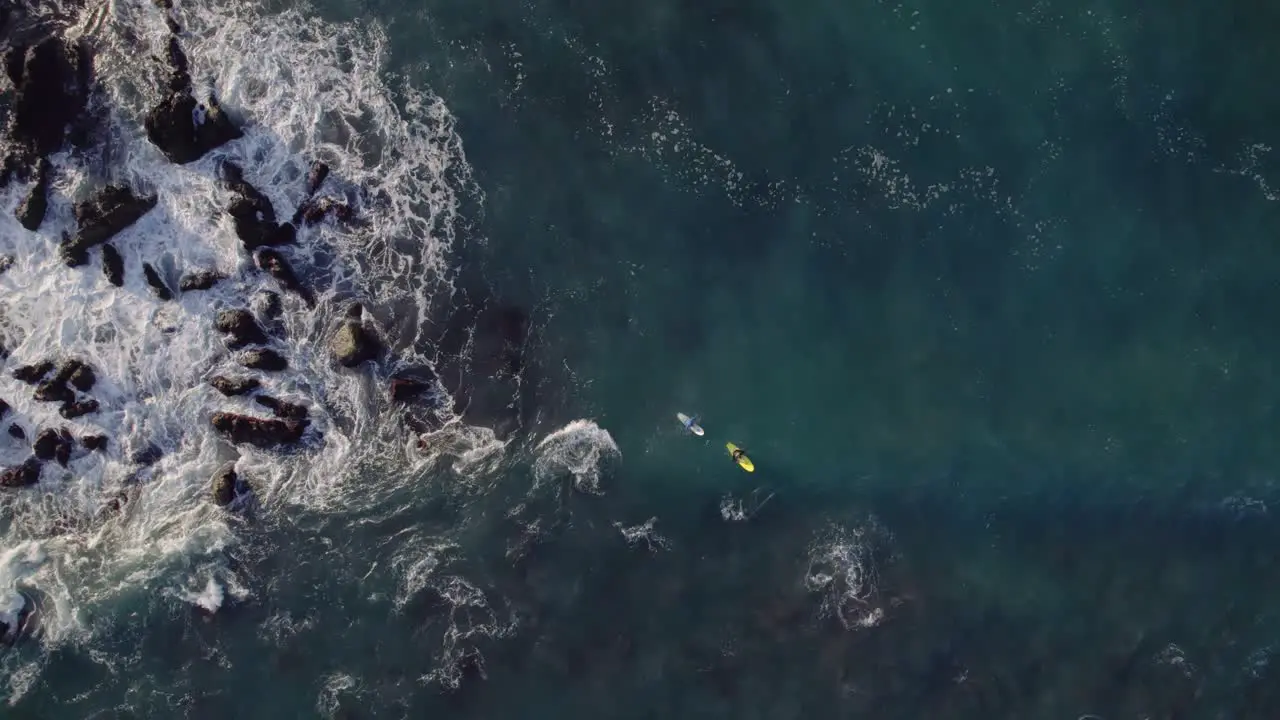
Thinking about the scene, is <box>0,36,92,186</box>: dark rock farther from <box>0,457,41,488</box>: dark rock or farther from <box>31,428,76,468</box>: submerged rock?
<box>0,457,41,488</box>: dark rock

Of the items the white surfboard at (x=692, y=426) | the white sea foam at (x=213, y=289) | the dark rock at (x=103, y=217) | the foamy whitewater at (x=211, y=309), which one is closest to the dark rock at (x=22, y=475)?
the foamy whitewater at (x=211, y=309)

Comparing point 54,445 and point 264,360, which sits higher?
point 264,360

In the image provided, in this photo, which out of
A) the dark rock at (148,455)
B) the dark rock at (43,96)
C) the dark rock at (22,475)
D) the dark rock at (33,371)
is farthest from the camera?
the dark rock at (148,455)

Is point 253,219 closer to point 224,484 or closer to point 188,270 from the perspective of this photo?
point 188,270

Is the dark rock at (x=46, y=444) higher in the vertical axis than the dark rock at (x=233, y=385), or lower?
lower

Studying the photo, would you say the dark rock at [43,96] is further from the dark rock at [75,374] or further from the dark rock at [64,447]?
the dark rock at [64,447]

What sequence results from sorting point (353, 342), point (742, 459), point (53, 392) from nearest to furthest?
point (742, 459) < point (353, 342) < point (53, 392)

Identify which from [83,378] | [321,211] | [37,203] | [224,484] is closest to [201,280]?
[321,211]
